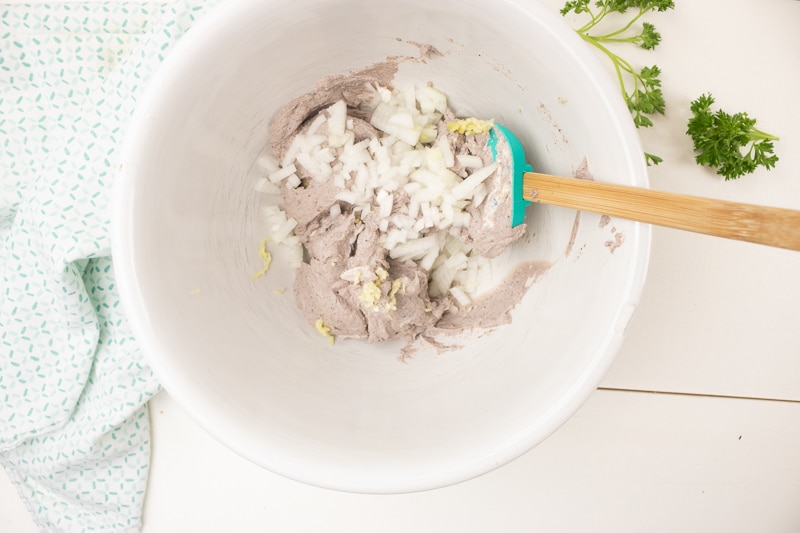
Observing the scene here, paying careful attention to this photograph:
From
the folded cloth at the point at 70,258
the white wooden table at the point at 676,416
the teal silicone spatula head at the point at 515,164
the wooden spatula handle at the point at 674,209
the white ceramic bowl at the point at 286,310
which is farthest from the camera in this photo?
the white wooden table at the point at 676,416

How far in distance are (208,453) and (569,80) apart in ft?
3.16

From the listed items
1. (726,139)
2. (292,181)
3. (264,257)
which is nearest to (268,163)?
(292,181)

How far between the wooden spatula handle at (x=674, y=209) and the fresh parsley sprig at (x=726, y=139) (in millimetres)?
426

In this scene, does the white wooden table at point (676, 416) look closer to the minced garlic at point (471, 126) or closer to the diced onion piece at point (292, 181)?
the minced garlic at point (471, 126)

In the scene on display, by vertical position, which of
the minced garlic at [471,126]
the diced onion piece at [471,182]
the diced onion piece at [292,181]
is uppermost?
the minced garlic at [471,126]

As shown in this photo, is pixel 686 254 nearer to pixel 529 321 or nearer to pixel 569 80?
pixel 529 321

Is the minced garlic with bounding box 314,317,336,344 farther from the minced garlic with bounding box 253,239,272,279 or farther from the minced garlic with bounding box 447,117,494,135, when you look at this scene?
the minced garlic with bounding box 447,117,494,135

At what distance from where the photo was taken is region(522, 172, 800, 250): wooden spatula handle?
664 mm

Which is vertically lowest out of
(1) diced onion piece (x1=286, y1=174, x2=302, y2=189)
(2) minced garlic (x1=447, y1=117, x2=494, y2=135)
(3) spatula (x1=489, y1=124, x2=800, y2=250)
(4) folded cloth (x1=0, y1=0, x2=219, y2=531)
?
(4) folded cloth (x1=0, y1=0, x2=219, y2=531)

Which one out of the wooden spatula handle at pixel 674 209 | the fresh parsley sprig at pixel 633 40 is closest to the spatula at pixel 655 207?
the wooden spatula handle at pixel 674 209

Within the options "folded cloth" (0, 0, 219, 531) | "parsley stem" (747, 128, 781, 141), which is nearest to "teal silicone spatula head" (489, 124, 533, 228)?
"parsley stem" (747, 128, 781, 141)

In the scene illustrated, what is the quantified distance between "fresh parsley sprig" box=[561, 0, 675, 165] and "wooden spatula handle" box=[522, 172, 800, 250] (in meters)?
0.33

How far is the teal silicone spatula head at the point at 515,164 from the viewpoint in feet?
3.09

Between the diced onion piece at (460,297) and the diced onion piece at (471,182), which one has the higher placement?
the diced onion piece at (471,182)
